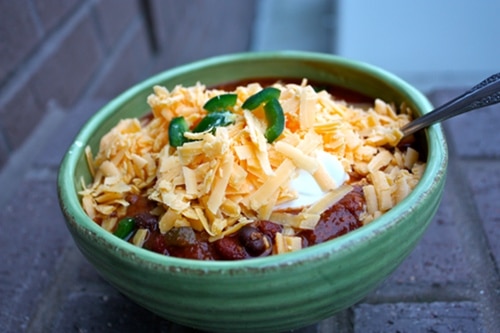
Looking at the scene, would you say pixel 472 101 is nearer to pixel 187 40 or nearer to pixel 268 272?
pixel 268 272

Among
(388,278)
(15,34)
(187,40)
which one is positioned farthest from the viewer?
(187,40)

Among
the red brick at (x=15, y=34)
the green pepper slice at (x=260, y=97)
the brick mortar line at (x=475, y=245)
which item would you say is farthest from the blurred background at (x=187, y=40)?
the green pepper slice at (x=260, y=97)

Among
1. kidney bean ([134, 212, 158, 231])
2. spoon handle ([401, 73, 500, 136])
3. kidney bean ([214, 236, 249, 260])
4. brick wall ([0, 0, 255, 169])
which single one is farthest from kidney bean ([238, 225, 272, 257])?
brick wall ([0, 0, 255, 169])

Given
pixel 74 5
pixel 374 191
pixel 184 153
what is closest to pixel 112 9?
pixel 74 5

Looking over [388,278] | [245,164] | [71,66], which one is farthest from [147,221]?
[71,66]

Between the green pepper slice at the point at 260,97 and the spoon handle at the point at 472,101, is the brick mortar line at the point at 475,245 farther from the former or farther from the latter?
the green pepper slice at the point at 260,97

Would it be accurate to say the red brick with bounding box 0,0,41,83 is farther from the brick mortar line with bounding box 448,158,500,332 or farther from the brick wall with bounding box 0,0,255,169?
the brick mortar line with bounding box 448,158,500,332
